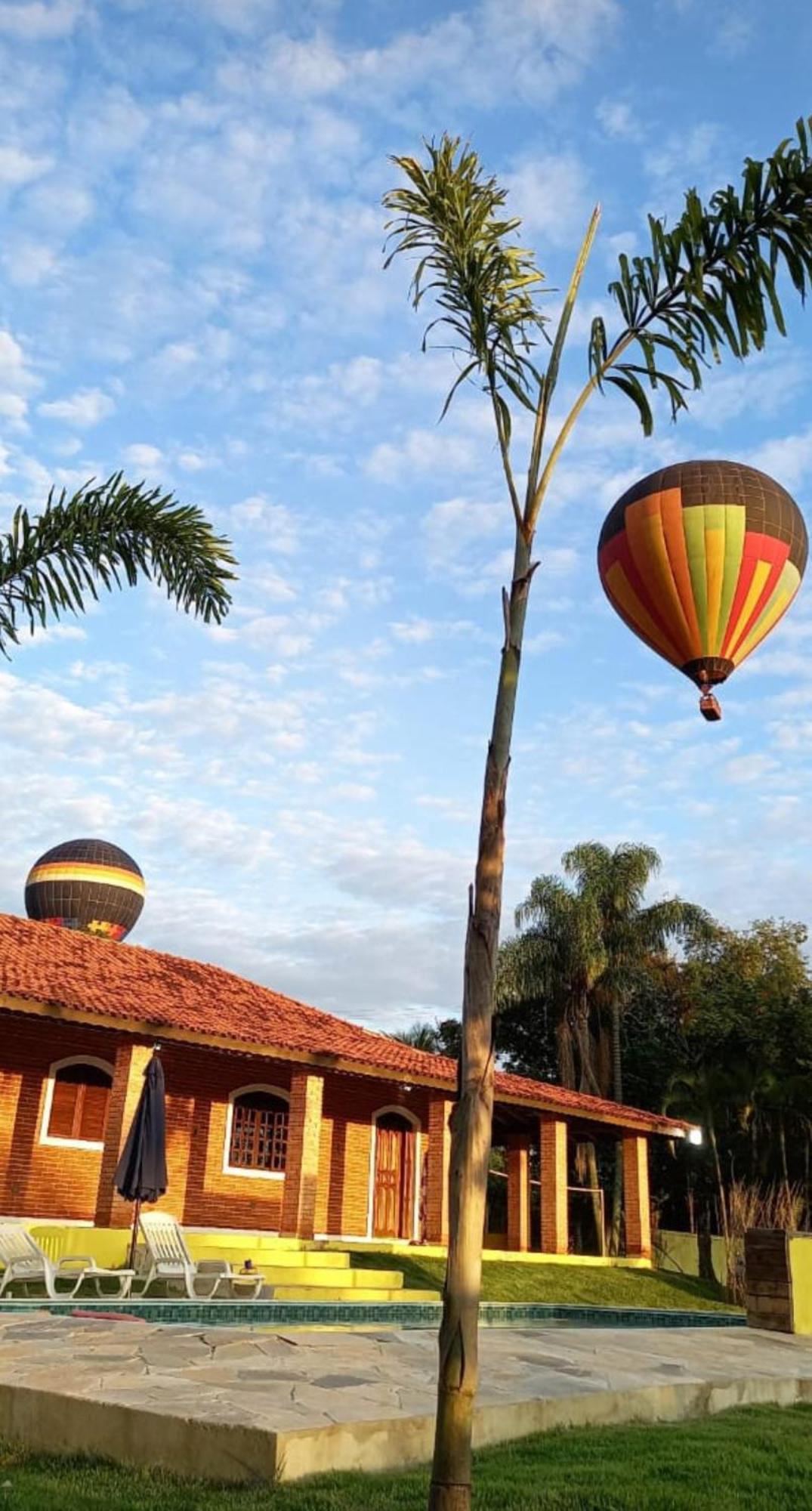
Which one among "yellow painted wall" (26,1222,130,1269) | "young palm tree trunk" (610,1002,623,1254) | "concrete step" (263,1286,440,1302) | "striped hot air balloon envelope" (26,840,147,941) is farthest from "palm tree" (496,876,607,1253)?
"yellow painted wall" (26,1222,130,1269)

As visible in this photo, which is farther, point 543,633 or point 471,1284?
point 543,633

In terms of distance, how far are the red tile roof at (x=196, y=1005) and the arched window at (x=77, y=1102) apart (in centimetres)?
156

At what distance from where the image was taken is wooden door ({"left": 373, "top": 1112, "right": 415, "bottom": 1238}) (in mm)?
22953

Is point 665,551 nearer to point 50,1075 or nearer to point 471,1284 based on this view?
point 471,1284

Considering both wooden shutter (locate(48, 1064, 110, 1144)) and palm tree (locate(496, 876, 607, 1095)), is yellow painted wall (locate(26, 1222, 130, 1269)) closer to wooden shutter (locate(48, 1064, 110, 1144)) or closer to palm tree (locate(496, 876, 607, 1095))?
wooden shutter (locate(48, 1064, 110, 1144))

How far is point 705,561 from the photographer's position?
12820 millimetres

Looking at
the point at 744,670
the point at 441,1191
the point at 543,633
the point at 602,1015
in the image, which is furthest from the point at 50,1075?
the point at 602,1015

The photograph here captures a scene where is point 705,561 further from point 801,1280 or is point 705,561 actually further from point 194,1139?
point 194,1139

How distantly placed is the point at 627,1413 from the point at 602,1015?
31.3m

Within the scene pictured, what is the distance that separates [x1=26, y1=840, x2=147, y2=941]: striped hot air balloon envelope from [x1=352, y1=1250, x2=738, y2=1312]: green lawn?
11.0 meters

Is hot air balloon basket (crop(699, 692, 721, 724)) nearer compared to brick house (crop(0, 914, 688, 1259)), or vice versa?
hot air balloon basket (crop(699, 692, 721, 724))

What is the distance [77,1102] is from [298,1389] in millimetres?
14280

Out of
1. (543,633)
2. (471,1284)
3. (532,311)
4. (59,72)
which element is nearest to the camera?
(471,1284)

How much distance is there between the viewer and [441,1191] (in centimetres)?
2006
